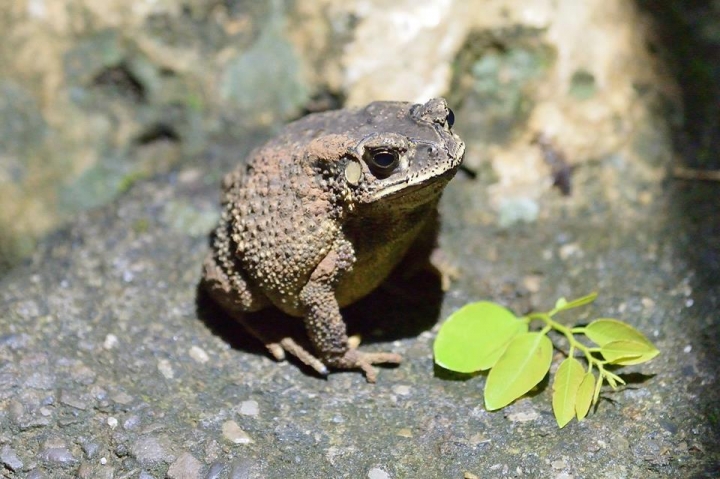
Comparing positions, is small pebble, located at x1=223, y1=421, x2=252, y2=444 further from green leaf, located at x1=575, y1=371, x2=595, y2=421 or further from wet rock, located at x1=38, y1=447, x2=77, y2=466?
green leaf, located at x1=575, y1=371, x2=595, y2=421

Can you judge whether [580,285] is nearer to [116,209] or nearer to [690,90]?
[690,90]

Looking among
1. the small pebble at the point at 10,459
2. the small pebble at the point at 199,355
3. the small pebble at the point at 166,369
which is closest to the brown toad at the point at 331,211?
the small pebble at the point at 199,355

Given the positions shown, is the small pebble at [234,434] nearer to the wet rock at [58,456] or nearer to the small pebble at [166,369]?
the small pebble at [166,369]

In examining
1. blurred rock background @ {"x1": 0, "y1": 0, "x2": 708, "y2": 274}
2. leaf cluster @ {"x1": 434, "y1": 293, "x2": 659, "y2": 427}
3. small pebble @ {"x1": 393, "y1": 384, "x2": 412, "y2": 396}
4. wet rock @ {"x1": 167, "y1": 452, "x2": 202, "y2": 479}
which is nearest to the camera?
wet rock @ {"x1": 167, "y1": 452, "x2": 202, "y2": 479}

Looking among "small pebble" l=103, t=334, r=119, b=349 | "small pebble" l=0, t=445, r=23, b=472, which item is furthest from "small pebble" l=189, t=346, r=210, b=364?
"small pebble" l=0, t=445, r=23, b=472

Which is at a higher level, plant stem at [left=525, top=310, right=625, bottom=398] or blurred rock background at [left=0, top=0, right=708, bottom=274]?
blurred rock background at [left=0, top=0, right=708, bottom=274]

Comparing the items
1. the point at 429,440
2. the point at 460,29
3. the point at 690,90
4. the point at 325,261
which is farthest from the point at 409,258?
the point at 690,90

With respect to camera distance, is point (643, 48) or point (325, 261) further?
point (643, 48)
